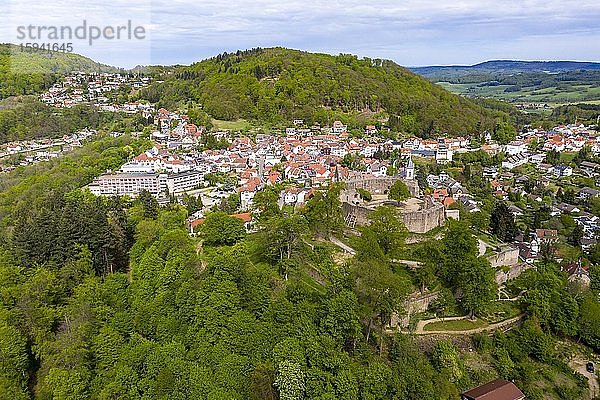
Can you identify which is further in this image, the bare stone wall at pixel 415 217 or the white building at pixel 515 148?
the white building at pixel 515 148

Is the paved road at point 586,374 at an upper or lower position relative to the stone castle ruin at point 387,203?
lower

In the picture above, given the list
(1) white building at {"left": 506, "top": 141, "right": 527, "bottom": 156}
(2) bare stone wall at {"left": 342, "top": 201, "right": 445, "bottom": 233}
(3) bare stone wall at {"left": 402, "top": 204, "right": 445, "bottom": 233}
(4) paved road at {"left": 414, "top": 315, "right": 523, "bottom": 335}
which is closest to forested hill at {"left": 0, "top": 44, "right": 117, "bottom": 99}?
(1) white building at {"left": 506, "top": 141, "right": 527, "bottom": 156}

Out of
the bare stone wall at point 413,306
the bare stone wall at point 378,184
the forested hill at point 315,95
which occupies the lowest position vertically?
the bare stone wall at point 413,306

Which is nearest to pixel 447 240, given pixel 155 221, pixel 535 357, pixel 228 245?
pixel 535 357

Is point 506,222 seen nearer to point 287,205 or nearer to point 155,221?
point 287,205

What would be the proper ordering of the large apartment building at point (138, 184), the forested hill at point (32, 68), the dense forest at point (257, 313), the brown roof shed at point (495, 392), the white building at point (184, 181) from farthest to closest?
the forested hill at point (32, 68) < the white building at point (184, 181) < the large apartment building at point (138, 184) < the brown roof shed at point (495, 392) < the dense forest at point (257, 313)

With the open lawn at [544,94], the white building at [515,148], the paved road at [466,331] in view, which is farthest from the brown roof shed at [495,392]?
the open lawn at [544,94]

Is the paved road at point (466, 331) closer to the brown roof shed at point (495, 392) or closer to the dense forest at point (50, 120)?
the brown roof shed at point (495, 392)

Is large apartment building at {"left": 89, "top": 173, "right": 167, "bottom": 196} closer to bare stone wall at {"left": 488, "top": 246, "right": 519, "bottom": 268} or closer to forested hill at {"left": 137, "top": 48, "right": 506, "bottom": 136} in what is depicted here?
bare stone wall at {"left": 488, "top": 246, "right": 519, "bottom": 268}
